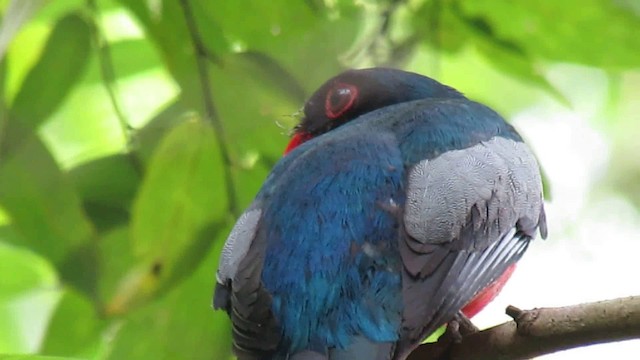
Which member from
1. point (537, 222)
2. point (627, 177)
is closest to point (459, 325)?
point (537, 222)

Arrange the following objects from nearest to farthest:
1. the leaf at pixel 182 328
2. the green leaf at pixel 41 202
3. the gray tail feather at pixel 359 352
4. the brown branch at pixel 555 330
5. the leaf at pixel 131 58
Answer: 1. the brown branch at pixel 555 330
2. the gray tail feather at pixel 359 352
3. the leaf at pixel 182 328
4. the green leaf at pixel 41 202
5. the leaf at pixel 131 58

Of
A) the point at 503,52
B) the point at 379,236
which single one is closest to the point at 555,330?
the point at 379,236

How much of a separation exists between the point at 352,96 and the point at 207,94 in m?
0.46

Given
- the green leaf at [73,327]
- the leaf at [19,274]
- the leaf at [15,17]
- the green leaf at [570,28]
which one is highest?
the green leaf at [570,28]

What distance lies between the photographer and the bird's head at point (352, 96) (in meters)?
3.67

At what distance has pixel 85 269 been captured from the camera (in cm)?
344

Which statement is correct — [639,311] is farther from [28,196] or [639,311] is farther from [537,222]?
[28,196]

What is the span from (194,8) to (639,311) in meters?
1.72

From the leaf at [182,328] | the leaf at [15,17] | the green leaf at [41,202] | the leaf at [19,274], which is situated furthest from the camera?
the leaf at [19,274]

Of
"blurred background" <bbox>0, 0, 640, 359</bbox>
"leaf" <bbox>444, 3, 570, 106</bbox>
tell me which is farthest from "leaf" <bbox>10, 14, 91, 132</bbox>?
"leaf" <bbox>444, 3, 570, 106</bbox>

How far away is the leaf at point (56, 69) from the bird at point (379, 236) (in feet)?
2.70

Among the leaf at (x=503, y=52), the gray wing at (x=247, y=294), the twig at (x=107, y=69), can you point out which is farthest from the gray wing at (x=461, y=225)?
the twig at (x=107, y=69)

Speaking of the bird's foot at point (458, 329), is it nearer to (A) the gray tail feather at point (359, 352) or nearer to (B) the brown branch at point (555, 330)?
(B) the brown branch at point (555, 330)

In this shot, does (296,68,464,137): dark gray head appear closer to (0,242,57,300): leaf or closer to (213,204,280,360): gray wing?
(213,204,280,360): gray wing
